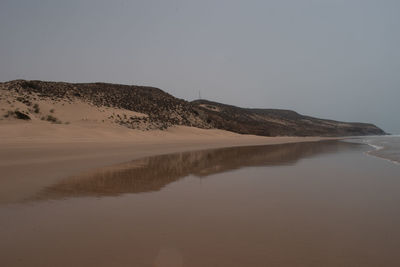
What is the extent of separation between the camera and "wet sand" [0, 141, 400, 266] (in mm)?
3344

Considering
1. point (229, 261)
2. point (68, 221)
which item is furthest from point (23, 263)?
point (229, 261)

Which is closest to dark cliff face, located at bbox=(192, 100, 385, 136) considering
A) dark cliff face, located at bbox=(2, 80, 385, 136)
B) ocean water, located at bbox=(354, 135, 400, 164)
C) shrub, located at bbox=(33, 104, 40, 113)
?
dark cliff face, located at bbox=(2, 80, 385, 136)

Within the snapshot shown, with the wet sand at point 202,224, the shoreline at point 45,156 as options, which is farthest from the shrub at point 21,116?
the wet sand at point 202,224

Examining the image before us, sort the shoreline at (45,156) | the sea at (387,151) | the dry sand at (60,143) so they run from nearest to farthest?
the shoreline at (45,156)
the dry sand at (60,143)
the sea at (387,151)

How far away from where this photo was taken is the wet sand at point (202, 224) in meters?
3.34

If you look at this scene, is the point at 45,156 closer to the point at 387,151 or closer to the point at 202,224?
the point at 202,224

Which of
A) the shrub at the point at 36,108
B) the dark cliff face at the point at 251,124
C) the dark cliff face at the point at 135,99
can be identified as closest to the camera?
the shrub at the point at 36,108

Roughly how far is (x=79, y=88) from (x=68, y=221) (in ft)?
144

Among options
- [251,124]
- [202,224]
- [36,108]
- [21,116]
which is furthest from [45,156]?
[251,124]

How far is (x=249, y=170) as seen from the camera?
34.9ft

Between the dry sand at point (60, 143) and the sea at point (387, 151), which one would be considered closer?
the dry sand at point (60, 143)

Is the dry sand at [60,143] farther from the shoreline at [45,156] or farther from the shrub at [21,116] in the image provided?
the shrub at [21,116]

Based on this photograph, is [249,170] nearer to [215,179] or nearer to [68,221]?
[215,179]

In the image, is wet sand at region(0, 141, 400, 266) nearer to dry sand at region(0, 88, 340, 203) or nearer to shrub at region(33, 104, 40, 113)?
dry sand at region(0, 88, 340, 203)
